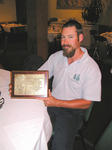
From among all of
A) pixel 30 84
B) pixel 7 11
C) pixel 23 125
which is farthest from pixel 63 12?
pixel 23 125

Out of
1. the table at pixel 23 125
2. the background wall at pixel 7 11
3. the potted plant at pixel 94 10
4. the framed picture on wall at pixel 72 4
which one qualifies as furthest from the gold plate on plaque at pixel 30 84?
the background wall at pixel 7 11

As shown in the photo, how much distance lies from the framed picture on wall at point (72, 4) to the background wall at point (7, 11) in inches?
136

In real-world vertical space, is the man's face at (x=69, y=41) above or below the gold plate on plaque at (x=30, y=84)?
above

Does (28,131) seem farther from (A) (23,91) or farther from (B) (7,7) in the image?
(B) (7,7)

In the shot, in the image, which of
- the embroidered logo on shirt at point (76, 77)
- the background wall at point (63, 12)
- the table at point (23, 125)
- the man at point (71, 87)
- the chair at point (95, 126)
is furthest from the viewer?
the background wall at point (63, 12)

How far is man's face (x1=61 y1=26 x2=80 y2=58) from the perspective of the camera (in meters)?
1.68

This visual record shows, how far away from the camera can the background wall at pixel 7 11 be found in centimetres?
1083

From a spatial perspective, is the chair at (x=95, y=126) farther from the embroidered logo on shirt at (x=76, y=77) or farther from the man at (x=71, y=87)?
the embroidered logo on shirt at (x=76, y=77)

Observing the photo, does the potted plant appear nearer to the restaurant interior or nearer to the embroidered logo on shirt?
the restaurant interior

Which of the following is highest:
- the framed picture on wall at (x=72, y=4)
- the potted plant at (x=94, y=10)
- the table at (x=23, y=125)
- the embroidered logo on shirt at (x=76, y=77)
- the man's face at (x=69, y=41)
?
the framed picture on wall at (x=72, y=4)

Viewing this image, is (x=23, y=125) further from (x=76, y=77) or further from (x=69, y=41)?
(x=69, y=41)

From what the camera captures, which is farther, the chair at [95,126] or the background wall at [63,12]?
the background wall at [63,12]

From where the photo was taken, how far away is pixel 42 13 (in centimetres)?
445

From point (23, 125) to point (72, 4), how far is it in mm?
9288
